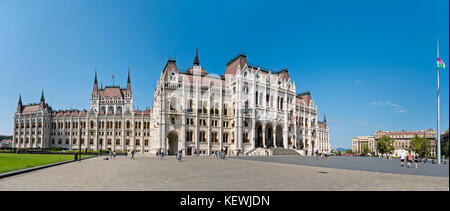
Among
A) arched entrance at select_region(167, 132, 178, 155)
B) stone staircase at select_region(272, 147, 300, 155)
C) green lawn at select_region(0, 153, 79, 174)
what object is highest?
green lawn at select_region(0, 153, 79, 174)

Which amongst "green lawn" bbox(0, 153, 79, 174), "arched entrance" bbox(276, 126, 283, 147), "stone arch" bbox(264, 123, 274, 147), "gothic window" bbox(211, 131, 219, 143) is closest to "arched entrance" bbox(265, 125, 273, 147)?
"stone arch" bbox(264, 123, 274, 147)

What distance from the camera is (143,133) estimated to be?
9050 centimetres

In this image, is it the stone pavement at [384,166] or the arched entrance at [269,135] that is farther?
the arched entrance at [269,135]

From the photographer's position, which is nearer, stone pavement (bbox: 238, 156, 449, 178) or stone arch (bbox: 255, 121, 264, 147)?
stone pavement (bbox: 238, 156, 449, 178)

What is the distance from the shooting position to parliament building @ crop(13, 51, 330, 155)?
198ft

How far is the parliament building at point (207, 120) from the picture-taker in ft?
198

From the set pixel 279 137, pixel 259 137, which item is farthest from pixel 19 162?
pixel 279 137

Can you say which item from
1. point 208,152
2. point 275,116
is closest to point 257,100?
point 275,116

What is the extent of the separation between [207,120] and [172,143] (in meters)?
9.32

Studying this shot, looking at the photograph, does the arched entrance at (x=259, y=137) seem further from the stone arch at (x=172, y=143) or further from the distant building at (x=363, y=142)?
the distant building at (x=363, y=142)

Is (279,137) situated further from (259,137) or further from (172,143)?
(172,143)

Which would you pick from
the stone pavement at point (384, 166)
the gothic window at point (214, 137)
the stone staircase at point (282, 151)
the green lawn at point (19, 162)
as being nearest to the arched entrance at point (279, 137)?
the stone staircase at point (282, 151)

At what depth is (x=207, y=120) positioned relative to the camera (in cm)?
6312

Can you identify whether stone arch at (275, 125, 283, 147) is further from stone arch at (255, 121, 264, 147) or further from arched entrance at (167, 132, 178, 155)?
arched entrance at (167, 132, 178, 155)
